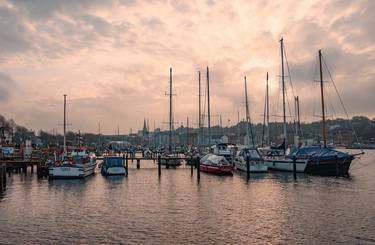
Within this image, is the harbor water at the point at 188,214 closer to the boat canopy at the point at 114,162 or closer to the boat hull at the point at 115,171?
the boat hull at the point at 115,171

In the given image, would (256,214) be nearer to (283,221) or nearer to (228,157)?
(283,221)

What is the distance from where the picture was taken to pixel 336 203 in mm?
30578

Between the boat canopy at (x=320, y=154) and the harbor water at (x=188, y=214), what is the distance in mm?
11431

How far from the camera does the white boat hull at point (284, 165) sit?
5669cm

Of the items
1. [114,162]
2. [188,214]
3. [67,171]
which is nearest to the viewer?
[188,214]

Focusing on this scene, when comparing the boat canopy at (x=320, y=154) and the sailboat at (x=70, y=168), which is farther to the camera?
the boat canopy at (x=320, y=154)

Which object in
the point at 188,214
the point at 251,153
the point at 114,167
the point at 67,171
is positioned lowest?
the point at 188,214

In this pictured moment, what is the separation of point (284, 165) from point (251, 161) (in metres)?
5.82

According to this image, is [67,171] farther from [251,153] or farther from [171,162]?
[251,153]

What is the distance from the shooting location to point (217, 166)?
5550 centimetres

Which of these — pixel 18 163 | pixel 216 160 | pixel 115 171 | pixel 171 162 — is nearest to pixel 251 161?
pixel 216 160

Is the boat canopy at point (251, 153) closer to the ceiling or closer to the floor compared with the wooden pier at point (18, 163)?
closer to the ceiling

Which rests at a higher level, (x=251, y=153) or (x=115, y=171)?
(x=251, y=153)

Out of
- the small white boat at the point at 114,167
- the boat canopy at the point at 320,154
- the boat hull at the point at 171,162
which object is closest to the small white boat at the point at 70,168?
the small white boat at the point at 114,167
